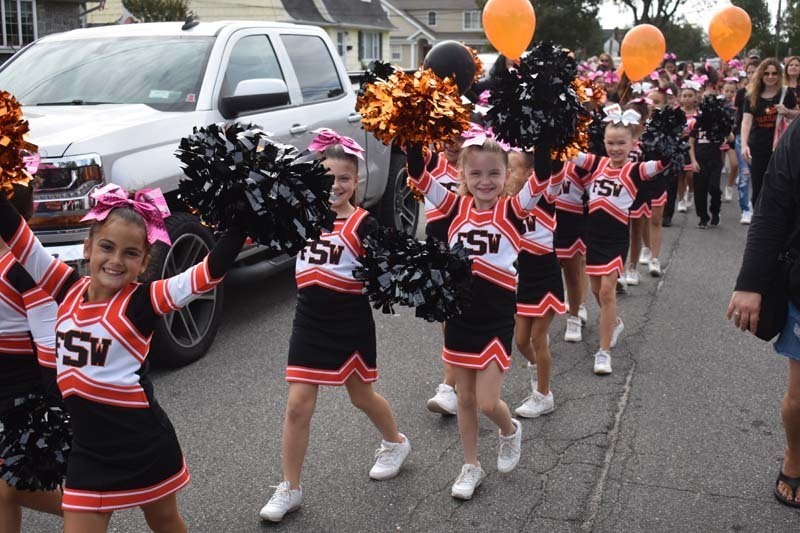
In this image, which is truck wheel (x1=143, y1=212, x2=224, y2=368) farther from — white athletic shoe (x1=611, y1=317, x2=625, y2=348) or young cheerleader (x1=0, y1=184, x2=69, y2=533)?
white athletic shoe (x1=611, y1=317, x2=625, y2=348)

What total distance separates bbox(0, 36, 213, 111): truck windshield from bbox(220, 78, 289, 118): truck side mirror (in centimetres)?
24

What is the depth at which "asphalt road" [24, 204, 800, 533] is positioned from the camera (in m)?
3.66

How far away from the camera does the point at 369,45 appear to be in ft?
151

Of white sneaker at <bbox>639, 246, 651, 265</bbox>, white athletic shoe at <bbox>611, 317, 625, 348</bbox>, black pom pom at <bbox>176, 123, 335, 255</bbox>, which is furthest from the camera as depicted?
white sneaker at <bbox>639, 246, 651, 265</bbox>

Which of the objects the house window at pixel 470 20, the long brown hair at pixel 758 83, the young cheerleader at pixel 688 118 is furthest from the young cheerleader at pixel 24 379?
the house window at pixel 470 20

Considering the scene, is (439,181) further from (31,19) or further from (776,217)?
(31,19)

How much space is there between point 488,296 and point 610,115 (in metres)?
2.71

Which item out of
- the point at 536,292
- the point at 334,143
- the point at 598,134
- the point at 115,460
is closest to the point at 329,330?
the point at 334,143

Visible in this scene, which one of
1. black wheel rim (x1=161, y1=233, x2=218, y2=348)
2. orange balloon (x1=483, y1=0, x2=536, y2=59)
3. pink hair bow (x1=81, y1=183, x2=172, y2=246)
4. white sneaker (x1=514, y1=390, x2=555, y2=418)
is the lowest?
white sneaker (x1=514, y1=390, x2=555, y2=418)

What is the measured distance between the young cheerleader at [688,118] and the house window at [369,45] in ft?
109

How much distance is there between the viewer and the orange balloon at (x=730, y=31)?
36.6 ft

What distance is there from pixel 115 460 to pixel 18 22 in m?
25.9

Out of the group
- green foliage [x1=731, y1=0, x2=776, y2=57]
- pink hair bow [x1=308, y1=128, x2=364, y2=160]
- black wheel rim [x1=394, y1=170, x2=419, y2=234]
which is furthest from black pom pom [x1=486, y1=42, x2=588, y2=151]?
green foliage [x1=731, y1=0, x2=776, y2=57]

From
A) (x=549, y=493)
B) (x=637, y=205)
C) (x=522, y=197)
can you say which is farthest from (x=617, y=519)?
(x=637, y=205)
